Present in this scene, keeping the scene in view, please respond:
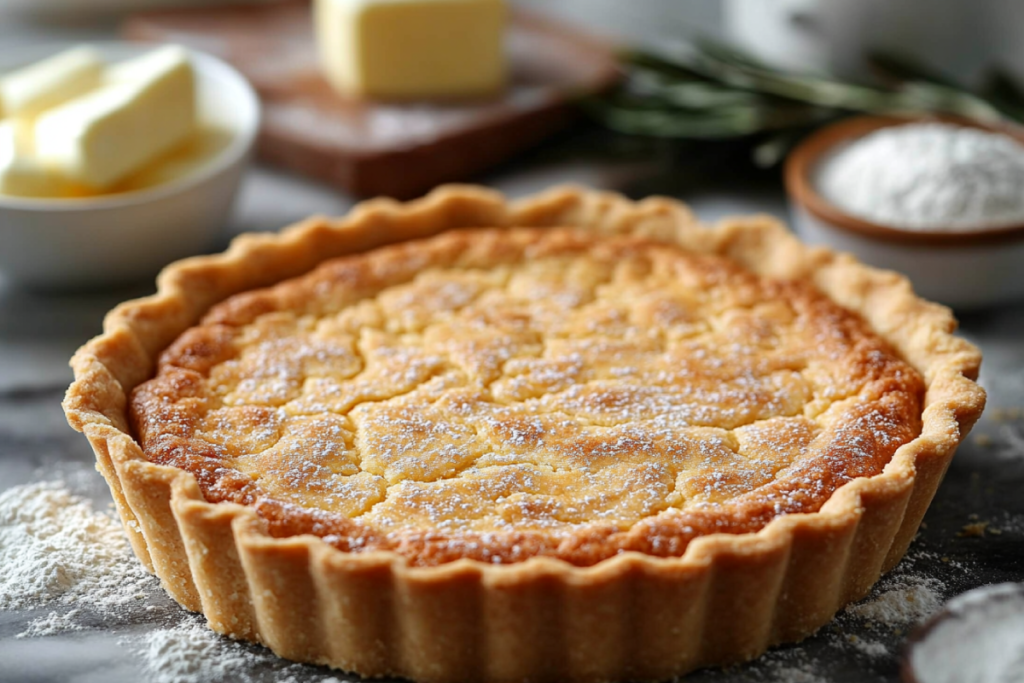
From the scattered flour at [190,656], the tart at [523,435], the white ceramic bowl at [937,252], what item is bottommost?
the scattered flour at [190,656]

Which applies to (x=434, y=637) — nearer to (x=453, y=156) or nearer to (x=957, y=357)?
(x=957, y=357)

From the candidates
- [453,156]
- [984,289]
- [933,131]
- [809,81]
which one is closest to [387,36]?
[453,156]

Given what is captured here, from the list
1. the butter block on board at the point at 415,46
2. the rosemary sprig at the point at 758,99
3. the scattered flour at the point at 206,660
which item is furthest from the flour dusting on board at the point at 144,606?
the butter block on board at the point at 415,46

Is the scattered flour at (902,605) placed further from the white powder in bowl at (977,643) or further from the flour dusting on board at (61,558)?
the flour dusting on board at (61,558)

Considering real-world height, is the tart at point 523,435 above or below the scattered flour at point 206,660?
above

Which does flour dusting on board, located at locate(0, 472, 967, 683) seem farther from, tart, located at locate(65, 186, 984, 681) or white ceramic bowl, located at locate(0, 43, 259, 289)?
white ceramic bowl, located at locate(0, 43, 259, 289)

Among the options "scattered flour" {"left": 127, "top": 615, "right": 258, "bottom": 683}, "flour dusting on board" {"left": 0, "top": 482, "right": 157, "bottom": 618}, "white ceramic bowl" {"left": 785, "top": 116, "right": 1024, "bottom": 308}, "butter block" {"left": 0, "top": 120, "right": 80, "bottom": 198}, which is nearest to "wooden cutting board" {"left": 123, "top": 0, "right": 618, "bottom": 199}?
"butter block" {"left": 0, "top": 120, "right": 80, "bottom": 198}

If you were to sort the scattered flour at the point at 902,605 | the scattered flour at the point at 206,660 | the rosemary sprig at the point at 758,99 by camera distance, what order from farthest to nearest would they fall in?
the rosemary sprig at the point at 758,99
the scattered flour at the point at 902,605
the scattered flour at the point at 206,660
